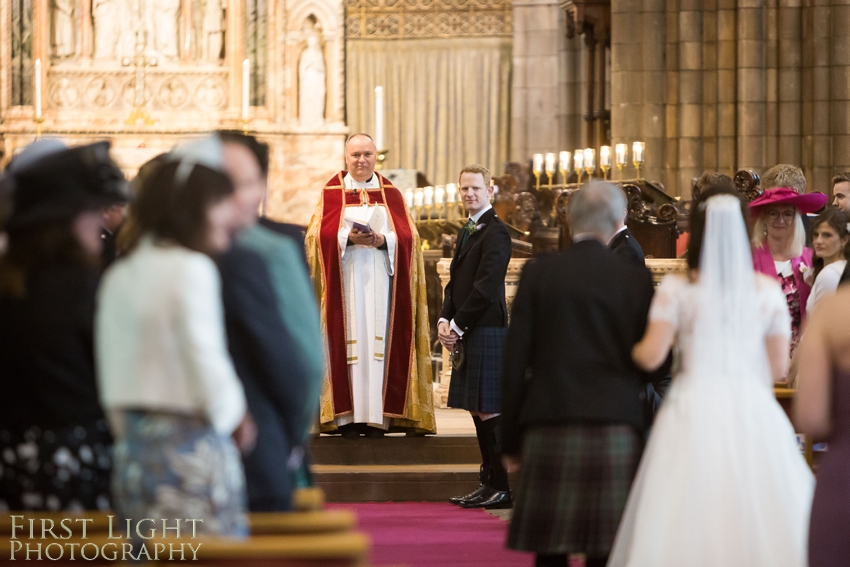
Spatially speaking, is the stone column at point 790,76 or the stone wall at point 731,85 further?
the stone column at point 790,76

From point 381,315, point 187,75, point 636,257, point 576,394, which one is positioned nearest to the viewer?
point 576,394

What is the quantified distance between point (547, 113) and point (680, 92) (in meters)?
4.96

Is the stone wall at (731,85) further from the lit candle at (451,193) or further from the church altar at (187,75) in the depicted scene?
the church altar at (187,75)

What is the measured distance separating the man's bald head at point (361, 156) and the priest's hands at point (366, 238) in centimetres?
38

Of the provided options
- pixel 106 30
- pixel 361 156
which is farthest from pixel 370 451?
pixel 106 30

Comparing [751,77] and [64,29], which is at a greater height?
[64,29]

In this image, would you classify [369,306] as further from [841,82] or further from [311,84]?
[311,84]

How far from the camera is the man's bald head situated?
675cm

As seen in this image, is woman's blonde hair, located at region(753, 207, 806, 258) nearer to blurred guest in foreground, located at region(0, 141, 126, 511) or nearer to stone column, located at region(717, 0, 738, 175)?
blurred guest in foreground, located at region(0, 141, 126, 511)

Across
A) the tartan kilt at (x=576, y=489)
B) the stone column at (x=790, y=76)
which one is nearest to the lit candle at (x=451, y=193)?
the stone column at (x=790, y=76)

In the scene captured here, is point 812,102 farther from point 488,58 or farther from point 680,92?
point 488,58

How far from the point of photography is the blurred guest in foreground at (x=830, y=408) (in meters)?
2.93

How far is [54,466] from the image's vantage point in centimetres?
290

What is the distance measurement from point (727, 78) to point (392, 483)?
654cm
